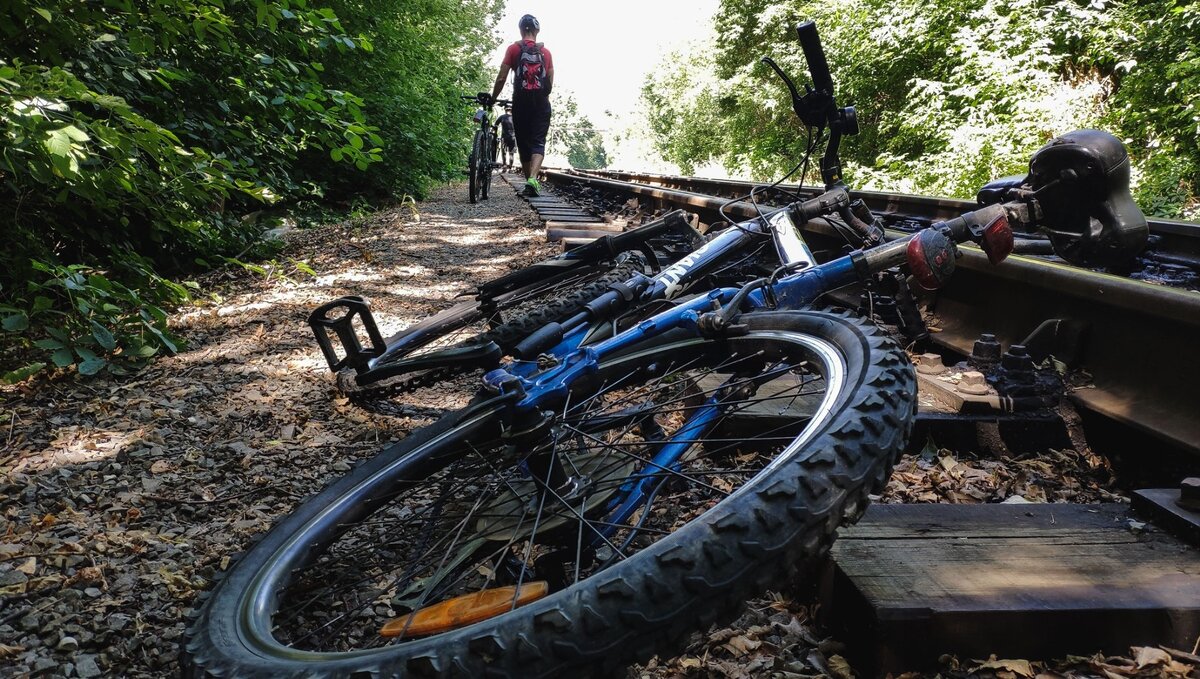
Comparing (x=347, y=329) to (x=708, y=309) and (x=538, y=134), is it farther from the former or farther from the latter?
(x=538, y=134)

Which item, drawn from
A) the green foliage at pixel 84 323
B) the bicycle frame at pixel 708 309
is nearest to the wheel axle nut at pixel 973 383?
the bicycle frame at pixel 708 309

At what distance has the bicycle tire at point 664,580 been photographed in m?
1.08

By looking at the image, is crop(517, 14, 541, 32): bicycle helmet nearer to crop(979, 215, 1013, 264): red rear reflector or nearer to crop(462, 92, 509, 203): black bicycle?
crop(462, 92, 509, 203): black bicycle

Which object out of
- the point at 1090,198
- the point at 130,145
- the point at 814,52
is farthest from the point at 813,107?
the point at 130,145

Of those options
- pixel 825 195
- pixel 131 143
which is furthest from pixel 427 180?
pixel 825 195

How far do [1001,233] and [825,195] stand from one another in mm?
783

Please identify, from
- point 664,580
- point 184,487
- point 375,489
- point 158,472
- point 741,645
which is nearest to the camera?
point 664,580

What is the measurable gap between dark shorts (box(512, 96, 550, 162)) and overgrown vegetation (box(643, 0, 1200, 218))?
16.6 ft

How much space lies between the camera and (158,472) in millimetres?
2758

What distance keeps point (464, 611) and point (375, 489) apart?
0.68 meters

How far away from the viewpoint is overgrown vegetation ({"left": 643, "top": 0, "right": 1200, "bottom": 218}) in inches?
383

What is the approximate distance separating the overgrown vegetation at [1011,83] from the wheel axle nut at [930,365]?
7.66 m

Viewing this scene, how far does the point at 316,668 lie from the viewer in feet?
3.84

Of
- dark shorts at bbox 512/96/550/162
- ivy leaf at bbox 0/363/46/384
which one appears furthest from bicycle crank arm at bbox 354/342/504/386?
dark shorts at bbox 512/96/550/162
